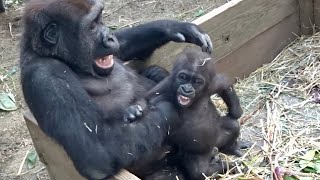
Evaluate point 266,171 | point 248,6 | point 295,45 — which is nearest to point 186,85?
point 266,171

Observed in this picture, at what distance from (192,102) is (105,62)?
410 mm

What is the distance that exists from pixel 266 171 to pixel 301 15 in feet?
4.87

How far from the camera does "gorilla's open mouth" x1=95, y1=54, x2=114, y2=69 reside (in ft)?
9.22

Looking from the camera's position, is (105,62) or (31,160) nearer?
(105,62)

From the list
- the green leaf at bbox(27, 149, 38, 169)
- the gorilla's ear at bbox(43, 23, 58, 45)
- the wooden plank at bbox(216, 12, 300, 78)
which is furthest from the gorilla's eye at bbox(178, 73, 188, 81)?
the green leaf at bbox(27, 149, 38, 169)

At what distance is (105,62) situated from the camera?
9.29ft

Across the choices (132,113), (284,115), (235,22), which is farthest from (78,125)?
(235,22)

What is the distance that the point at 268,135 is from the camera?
10.4 feet

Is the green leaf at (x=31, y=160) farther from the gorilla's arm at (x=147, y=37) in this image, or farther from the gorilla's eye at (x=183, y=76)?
the gorilla's eye at (x=183, y=76)

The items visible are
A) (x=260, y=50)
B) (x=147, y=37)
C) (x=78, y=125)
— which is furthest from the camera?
(x=260, y=50)

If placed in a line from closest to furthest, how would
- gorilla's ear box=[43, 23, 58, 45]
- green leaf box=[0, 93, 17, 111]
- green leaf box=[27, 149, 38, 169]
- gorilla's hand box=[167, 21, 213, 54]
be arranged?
gorilla's ear box=[43, 23, 58, 45] < gorilla's hand box=[167, 21, 213, 54] < green leaf box=[27, 149, 38, 169] < green leaf box=[0, 93, 17, 111]

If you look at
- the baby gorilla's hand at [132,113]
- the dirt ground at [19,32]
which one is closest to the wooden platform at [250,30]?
the baby gorilla's hand at [132,113]

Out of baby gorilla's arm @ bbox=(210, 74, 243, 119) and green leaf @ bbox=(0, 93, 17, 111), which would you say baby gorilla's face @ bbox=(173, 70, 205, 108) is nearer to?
baby gorilla's arm @ bbox=(210, 74, 243, 119)

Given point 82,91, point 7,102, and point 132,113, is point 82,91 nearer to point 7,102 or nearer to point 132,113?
point 132,113
